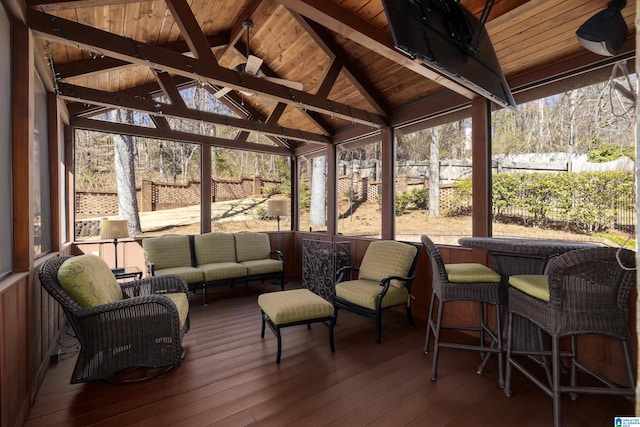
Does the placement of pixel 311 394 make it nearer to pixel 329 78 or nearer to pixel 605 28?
pixel 605 28

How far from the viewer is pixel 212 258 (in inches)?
184

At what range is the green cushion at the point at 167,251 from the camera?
13.8ft

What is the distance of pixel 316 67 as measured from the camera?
4.35m

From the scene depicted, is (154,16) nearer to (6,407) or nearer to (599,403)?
(6,407)

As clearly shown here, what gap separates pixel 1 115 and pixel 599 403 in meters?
4.33

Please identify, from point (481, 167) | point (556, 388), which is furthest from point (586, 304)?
point (481, 167)

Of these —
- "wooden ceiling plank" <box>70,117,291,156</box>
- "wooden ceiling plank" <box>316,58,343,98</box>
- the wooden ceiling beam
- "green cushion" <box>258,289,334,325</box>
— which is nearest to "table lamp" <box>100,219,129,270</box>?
"wooden ceiling plank" <box>70,117,291,156</box>

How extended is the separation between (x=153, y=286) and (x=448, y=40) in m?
3.34

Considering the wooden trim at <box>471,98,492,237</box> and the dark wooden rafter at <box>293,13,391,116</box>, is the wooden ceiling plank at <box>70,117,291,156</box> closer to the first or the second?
the dark wooden rafter at <box>293,13,391,116</box>

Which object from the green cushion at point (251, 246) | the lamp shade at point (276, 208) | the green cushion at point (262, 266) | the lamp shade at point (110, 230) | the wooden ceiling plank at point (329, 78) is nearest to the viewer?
the lamp shade at point (110, 230)

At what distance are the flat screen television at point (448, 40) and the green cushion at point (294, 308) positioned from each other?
2.14 m

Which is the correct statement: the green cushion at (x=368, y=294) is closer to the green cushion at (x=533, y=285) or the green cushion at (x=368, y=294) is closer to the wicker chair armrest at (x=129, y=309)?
the green cushion at (x=533, y=285)

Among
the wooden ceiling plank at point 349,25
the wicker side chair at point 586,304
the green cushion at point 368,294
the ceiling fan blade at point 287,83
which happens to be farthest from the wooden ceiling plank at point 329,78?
the wicker side chair at point 586,304

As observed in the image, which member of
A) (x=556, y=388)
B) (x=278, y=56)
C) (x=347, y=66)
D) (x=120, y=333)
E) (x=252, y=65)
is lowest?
(x=556, y=388)
